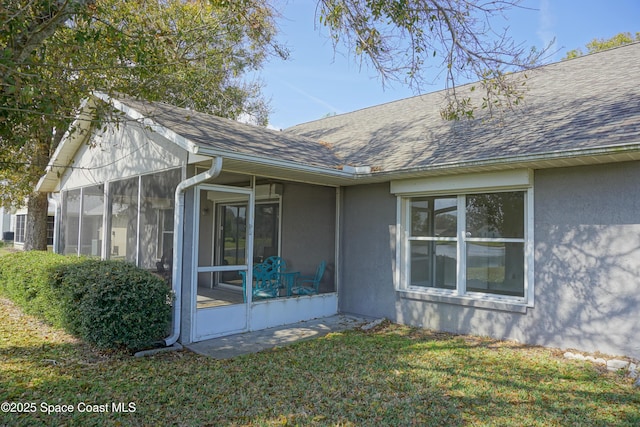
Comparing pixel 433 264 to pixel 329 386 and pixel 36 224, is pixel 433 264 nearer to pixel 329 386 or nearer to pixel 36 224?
pixel 329 386

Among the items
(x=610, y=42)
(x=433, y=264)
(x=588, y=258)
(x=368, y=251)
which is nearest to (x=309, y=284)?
(x=368, y=251)

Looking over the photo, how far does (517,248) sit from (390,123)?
5350 mm

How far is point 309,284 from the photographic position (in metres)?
8.68

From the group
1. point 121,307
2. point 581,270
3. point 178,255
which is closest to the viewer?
point 121,307

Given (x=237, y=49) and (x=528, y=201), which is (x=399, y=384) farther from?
(x=237, y=49)

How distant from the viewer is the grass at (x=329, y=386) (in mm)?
3922

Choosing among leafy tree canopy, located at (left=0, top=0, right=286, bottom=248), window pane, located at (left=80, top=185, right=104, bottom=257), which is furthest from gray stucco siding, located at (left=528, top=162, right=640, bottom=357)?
window pane, located at (left=80, top=185, right=104, bottom=257)

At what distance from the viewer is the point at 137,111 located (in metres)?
7.00

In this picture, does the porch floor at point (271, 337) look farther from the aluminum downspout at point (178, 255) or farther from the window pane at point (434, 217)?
the window pane at point (434, 217)

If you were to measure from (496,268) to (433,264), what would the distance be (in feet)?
3.77

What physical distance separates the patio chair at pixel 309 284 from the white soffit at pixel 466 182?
2.21 metres

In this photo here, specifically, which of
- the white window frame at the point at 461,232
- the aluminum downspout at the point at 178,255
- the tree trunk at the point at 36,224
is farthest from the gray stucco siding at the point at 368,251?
the tree trunk at the point at 36,224

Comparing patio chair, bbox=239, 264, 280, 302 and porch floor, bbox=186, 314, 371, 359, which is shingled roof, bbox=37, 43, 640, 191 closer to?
patio chair, bbox=239, 264, 280, 302

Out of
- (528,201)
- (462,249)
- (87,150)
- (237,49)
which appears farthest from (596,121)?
(237,49)
